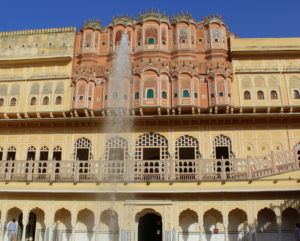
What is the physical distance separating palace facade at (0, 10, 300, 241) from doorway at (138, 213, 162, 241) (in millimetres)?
74

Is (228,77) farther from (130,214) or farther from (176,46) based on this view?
(130,214)

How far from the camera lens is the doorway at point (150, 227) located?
18828mm

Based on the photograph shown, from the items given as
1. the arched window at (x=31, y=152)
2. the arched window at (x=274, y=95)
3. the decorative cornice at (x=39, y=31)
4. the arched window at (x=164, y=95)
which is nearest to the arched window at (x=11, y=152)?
the arched window at (x=31, y=152)

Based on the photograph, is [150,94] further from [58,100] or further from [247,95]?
[58,100]

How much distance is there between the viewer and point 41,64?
852 inches

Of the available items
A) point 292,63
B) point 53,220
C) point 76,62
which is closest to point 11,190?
point 53,220

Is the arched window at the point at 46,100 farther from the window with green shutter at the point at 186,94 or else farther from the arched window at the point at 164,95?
the window with green shutter at the point at 186,94

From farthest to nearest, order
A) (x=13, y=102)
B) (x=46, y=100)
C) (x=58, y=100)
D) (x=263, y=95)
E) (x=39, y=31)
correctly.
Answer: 1. (x=39, y=31)
2. (x=13, y=102)
3. (x=46, y=100)
4. (x=58, y=100)
5. (x=263, y=95)

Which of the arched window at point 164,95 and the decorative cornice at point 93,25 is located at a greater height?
the decorative cornice at point 93,25

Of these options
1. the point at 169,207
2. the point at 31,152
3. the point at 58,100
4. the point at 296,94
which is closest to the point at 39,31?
the point at 58,100

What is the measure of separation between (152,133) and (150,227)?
5.70 meters

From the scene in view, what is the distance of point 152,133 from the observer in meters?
19.2

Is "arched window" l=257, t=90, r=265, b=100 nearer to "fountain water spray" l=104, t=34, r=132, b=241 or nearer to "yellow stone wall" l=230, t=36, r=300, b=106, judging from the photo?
"yellow stone wall" l=230, t=36, r=300, b=106

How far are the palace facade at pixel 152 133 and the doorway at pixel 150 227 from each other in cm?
7
